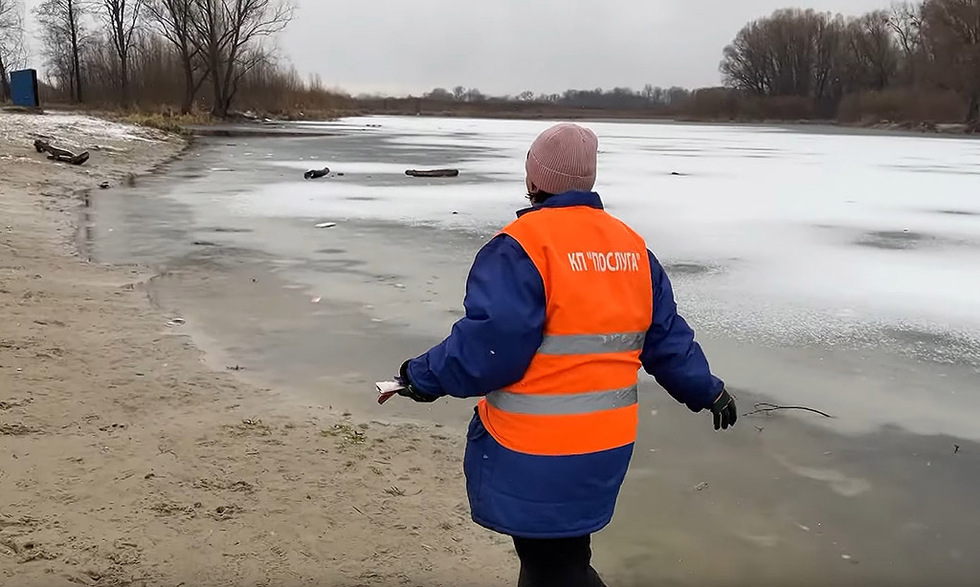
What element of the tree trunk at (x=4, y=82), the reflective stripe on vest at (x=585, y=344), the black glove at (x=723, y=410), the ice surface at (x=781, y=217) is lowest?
the ice surface at (x=781, y=217)

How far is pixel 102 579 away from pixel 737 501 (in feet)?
7.40

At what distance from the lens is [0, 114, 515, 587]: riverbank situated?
276 cm

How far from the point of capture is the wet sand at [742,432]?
120 inches

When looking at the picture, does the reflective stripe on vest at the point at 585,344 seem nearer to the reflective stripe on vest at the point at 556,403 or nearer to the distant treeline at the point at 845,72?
the reflective stripe on vest at the point at 556,403

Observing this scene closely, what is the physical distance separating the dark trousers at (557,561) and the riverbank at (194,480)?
69 cm

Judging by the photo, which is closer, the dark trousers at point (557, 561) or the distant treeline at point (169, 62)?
the dark trousers at point (557, 561)

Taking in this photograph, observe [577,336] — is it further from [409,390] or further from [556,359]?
[409,390]

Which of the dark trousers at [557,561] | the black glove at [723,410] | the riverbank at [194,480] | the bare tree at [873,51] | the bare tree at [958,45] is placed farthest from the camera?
the bare tree at [873,51]

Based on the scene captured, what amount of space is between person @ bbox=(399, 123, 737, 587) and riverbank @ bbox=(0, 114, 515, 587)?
2.71ft

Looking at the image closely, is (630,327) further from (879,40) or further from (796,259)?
(879,40)

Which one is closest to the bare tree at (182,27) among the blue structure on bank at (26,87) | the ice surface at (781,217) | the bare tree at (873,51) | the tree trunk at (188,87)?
the tree trunk at (188,87)

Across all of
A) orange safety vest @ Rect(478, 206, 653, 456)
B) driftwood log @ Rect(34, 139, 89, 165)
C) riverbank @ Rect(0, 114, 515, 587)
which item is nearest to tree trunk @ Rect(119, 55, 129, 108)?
driftwood log @ Rect(34, 139, 89, 165)

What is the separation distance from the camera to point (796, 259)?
27.6 feet

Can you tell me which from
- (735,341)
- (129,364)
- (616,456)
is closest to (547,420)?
(616,456)
